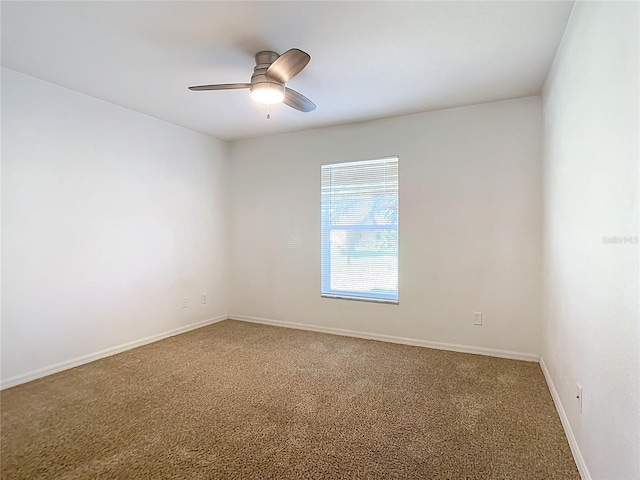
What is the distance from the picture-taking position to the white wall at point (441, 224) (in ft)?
10.3

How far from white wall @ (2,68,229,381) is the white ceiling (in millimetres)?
331

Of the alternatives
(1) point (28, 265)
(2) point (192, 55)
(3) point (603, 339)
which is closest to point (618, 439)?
(3) point (603, 339)

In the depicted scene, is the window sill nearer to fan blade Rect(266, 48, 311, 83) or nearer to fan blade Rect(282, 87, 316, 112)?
fan blade Rect(282, 87, 316, 112)

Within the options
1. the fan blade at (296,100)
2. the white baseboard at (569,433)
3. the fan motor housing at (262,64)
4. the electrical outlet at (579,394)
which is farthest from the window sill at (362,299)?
the fan motor housing at (262,64)

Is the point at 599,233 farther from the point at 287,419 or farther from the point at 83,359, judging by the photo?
the point at 83,359

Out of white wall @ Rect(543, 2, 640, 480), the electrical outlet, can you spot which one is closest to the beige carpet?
the electrical outlet

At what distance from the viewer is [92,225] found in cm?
315

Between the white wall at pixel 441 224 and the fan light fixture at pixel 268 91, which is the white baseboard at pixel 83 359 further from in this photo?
the fan light fixture at pixel 268 91

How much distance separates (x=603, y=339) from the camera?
4.60 ft

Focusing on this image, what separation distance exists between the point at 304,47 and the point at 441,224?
2122mm

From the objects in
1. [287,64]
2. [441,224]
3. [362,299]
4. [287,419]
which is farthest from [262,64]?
[362,299]

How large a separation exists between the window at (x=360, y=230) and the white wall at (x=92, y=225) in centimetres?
163

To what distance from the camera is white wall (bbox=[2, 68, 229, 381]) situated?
104 inches

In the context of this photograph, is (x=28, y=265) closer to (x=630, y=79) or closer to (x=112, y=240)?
(x=112, y=240)
